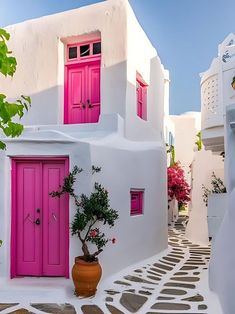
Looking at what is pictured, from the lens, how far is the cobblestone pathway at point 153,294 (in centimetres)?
573

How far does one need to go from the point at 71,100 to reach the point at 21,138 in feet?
10.7

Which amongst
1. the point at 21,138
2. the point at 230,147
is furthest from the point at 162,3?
the point at 21,138

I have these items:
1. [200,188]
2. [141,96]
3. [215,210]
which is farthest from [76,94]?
[200,188]

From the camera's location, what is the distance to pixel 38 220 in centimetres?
708

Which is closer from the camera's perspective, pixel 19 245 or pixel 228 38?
pixel 19 245

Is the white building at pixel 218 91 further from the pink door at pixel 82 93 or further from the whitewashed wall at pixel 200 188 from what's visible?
the whitewashed wall at pixel 200 188

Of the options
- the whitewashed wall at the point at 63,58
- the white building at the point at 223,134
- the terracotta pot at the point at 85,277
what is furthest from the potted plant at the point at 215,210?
the terracotta pot at the point at 85,277

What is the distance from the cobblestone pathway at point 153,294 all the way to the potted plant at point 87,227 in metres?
0.35

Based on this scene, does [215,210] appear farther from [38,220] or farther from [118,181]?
[38,220]

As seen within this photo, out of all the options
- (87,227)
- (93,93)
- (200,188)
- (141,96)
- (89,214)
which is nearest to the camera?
(89,214)

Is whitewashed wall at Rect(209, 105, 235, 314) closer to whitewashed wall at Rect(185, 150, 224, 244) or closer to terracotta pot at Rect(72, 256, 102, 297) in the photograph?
terracotta pot at Rect(72, 256, 102, 297)

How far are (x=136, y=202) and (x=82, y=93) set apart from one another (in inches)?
143

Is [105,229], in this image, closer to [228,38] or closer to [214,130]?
[214,130]

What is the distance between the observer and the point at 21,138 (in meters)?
6.94
